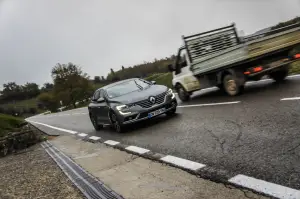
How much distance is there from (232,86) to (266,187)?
25.2 feet

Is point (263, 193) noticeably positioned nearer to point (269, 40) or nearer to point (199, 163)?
point (199, 163)

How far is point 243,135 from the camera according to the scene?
669 cm

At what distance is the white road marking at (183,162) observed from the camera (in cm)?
553

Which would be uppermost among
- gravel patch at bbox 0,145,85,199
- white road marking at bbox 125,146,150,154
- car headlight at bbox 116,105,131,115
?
car headlight at bbox 116,105,131,115

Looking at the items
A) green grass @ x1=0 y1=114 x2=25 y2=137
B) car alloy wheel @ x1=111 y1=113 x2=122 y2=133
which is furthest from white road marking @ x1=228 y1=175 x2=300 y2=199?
green grass @ x1=0 y1=114 x2=25 y2=137

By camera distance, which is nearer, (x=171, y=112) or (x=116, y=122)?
(x=116, y=122)

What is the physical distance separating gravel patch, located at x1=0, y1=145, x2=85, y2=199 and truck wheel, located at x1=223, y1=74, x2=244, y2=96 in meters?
5.88

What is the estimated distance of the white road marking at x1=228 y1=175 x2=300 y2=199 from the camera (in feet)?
12.1

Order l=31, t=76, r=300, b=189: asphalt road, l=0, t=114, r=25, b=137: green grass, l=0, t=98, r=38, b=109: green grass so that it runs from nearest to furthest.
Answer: l=31, t=76, r=300, b=189: asphalt road < l=0, t=114, r=25, b=137: green grass < l=0, t=98, r=38, b=109: green grass

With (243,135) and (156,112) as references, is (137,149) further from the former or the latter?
(156,112)

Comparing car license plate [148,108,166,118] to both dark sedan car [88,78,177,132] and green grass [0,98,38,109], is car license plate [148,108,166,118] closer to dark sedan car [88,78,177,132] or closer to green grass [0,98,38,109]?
dark sedan car [88,78,177,132]

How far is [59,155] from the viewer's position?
9.93 m

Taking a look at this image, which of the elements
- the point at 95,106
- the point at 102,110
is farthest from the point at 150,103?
the point at 95,106

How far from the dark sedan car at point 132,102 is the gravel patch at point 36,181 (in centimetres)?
249
